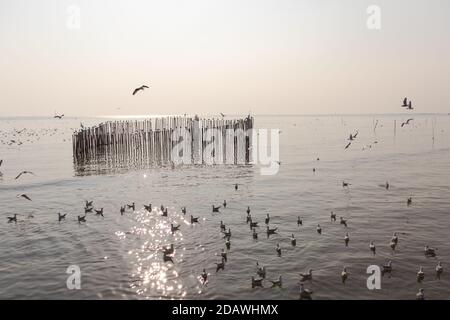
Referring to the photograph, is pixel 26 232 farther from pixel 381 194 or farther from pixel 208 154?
pixel 208 154

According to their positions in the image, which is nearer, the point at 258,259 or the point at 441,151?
the point at 258,259

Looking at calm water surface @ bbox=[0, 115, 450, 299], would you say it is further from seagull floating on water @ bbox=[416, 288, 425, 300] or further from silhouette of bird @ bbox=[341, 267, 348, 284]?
seagull floating on water @ bbox=[416, 288, 425, 300]

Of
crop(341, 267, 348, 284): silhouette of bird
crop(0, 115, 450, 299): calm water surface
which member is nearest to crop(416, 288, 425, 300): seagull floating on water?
crop(0, 115, 450, 299): calm water surface

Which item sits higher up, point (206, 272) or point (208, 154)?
point (208, 154)

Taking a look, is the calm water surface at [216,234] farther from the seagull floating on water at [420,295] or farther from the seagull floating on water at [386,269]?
the seagull floating on water at [420,295]

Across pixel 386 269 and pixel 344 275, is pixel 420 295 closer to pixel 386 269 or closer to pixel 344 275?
pixel 386 269

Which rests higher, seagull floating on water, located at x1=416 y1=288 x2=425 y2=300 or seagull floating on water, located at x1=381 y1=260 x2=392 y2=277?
seagull floating on water, located at x1=381 y1=260 x2=392 y2=277

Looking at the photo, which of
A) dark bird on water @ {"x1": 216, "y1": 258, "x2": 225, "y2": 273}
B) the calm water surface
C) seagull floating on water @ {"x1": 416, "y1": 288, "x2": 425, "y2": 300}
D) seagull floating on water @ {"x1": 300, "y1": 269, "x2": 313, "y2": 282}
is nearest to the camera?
seagull floating on water @ {"x1": 416, "y1": 288, "x2": 425, "y2": 300}

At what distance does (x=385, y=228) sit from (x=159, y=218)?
41.4 feet

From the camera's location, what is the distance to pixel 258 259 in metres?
17.8

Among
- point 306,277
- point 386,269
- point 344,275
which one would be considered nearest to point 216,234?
point 306,277

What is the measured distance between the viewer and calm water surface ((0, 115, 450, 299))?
15.3 m
